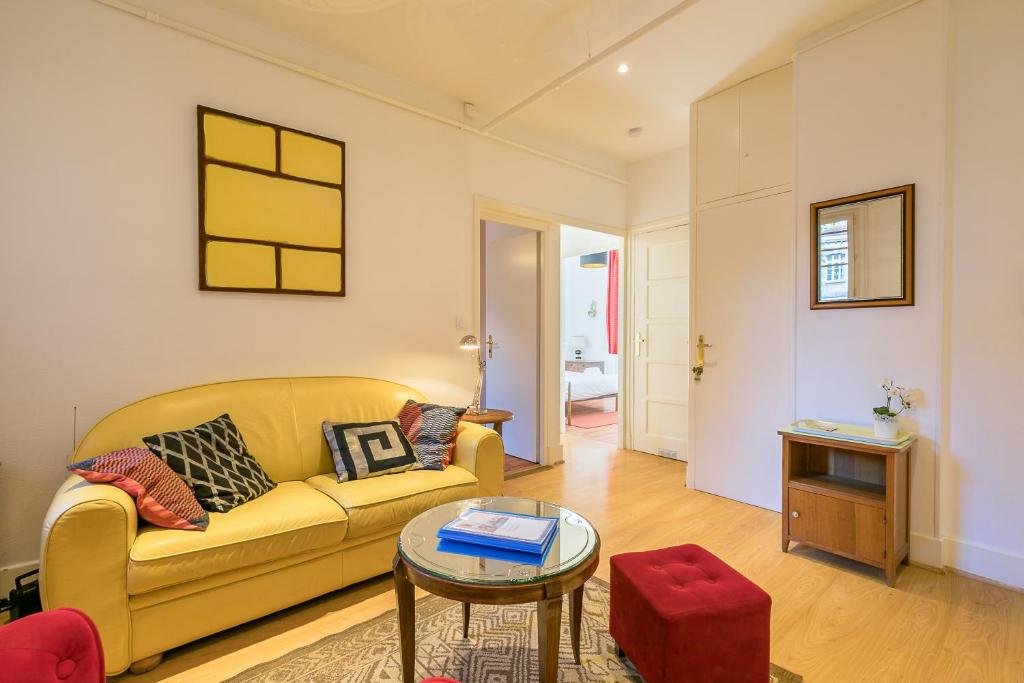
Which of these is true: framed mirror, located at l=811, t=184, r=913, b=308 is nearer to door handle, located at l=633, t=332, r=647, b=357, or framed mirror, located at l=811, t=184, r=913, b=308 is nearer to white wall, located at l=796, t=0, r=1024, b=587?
white wall, located at l=796, t=0, r=1024, b=587

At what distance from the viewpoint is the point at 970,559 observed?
2.38 meters

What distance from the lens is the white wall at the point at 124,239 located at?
216 cm

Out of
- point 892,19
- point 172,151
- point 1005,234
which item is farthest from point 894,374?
point 172,151

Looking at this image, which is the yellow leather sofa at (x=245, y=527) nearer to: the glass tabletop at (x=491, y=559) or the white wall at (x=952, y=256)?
the glass tabletop at (x=491, y=559)

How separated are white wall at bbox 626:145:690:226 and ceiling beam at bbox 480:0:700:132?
1.81m

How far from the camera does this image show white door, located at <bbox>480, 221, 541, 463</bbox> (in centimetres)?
445

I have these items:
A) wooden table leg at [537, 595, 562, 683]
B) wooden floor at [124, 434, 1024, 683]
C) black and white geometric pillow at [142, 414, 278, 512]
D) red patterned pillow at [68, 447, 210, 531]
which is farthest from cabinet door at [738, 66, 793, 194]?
red patterned pillow at [68, 447, 210, 531]

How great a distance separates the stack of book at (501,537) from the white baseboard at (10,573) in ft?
6.77

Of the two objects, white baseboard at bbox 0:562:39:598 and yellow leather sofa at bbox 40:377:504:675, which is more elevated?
yellow leather sofa at bbox 40:377:504:675

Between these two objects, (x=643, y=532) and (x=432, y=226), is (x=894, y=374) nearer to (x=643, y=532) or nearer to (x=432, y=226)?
(x=643, y=532)

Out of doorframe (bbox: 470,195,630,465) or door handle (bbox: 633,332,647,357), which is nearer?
doorframe (bbox: 470,195,630,465)

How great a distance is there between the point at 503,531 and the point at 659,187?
4108mm

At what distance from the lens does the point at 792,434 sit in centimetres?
264

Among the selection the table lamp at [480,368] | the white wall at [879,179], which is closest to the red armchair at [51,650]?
the table lamp at [480,368]
